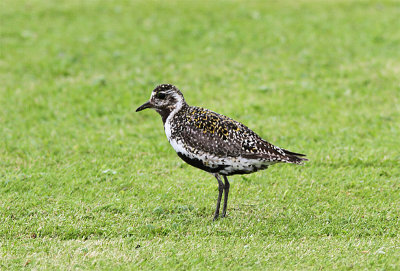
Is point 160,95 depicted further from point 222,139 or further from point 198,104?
point 198,104

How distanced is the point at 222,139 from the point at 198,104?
5.84 m

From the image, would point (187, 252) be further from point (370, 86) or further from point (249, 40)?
point (249, 40)

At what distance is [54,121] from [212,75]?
15.8ft

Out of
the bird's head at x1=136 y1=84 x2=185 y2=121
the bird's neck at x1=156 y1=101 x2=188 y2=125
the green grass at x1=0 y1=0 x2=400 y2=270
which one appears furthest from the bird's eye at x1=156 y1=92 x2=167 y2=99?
the green grass at x1=0 y1=0 x2=400 y2=270

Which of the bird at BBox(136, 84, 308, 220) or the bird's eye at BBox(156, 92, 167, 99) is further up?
the bird's eye at BBox(156, 92, 167, 99)

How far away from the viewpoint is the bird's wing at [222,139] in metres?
7.57

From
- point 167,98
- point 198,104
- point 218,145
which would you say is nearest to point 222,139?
point 218,145

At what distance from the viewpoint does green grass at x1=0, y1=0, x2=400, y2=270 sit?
730 cm

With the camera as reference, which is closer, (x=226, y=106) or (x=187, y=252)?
(x=187, y=252)

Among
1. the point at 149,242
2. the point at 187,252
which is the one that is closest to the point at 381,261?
the point at 187,252

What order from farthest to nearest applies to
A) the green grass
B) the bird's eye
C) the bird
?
the bird's eye
the bird
the green grass

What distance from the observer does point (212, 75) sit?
49.6ft

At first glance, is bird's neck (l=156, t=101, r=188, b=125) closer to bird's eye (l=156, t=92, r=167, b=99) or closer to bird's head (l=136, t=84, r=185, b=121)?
bird's head (l=136, t=84, r=185, b=121)

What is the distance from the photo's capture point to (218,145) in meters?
7.59
